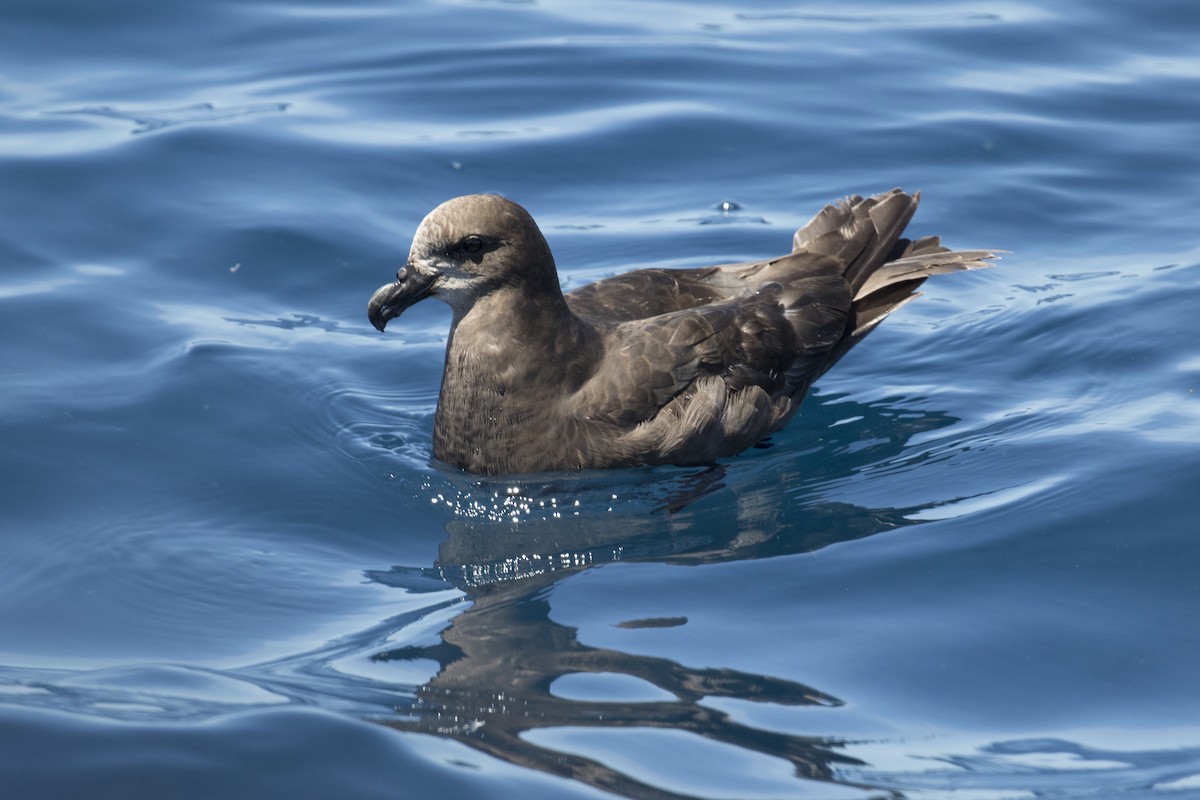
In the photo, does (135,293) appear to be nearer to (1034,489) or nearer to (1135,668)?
(1034,489)

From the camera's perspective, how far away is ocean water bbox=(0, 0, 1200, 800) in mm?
4617

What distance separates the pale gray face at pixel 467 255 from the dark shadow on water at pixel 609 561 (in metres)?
0.85

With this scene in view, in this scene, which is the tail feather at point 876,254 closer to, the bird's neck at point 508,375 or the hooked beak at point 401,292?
the bird's neck at point 508,375

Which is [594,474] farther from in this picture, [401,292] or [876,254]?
[876,254]

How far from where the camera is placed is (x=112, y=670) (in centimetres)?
498

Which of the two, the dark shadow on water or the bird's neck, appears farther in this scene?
the bird's neck

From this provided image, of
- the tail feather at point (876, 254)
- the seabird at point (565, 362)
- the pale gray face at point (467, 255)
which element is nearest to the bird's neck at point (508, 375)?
the seabird at point (565, 362)

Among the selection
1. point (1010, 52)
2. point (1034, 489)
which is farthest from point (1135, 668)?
point (1010, 52)

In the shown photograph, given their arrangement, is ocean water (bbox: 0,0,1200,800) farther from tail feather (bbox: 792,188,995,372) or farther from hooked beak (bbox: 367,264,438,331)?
hooked beak (bbox: 367,264,438,331)

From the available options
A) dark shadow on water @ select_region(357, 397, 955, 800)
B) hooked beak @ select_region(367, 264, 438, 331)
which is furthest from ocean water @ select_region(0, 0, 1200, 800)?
hooked beak @ select_region(367, 264, 438, 331)

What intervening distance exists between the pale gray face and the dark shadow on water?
2.78 ft

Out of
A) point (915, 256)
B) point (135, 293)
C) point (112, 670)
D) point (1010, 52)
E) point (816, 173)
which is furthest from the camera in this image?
point (1010, 52)

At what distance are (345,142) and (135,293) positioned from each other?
95.0 inches

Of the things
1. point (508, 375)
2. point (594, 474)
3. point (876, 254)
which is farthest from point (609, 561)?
point (876, 254)
